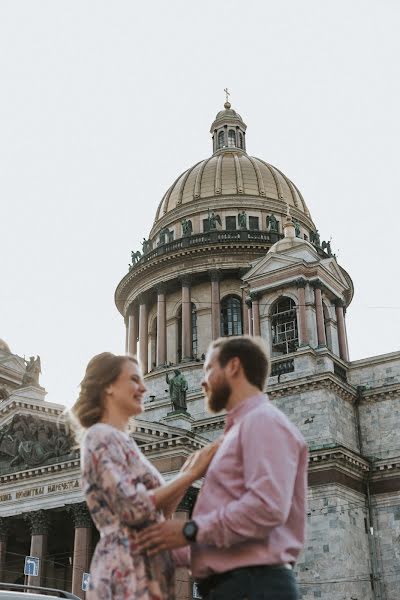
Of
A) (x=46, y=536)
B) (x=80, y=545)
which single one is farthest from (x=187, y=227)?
(x=80, y=545)

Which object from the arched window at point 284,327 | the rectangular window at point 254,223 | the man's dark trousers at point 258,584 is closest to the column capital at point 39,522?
the arched window at point 284,327

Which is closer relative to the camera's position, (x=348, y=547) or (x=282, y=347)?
(x=348, y=547)

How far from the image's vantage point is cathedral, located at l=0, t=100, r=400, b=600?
28172 mm

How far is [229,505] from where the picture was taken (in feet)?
11.3

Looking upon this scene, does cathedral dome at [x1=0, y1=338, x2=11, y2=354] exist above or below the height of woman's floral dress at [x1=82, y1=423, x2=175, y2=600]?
above

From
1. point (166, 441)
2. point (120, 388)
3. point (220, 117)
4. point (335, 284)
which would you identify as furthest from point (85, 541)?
point (220, 117)

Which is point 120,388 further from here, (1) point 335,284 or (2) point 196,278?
(2) point 196,278

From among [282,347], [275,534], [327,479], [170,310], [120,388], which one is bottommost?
[275,534]

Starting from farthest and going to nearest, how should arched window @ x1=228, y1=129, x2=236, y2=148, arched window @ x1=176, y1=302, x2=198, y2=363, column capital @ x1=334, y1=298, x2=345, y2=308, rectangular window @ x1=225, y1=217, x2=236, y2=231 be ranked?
arched window @ x1=228, y1=129, x2=236, y2=148
rectangular window @ x1=225, y1=217, x2=236, y2=231
arched window @ x1=176, y1=302, x2=198, y2=363
column capital @ x1=334, y1=298, x2=345, y2=308

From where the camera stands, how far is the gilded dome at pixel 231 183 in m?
46.4

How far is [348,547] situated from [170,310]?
18.8 meters

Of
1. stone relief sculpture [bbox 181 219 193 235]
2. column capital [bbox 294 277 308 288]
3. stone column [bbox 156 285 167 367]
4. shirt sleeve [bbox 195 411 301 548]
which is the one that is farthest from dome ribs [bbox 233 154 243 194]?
shirt sleeve [bbox 195 411 301 548]

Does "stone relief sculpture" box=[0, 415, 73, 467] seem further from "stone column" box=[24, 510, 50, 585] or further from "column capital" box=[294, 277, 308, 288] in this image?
"column capital" box=[294, 277, 308, 288]

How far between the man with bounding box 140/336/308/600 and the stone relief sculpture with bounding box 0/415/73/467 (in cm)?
2729
